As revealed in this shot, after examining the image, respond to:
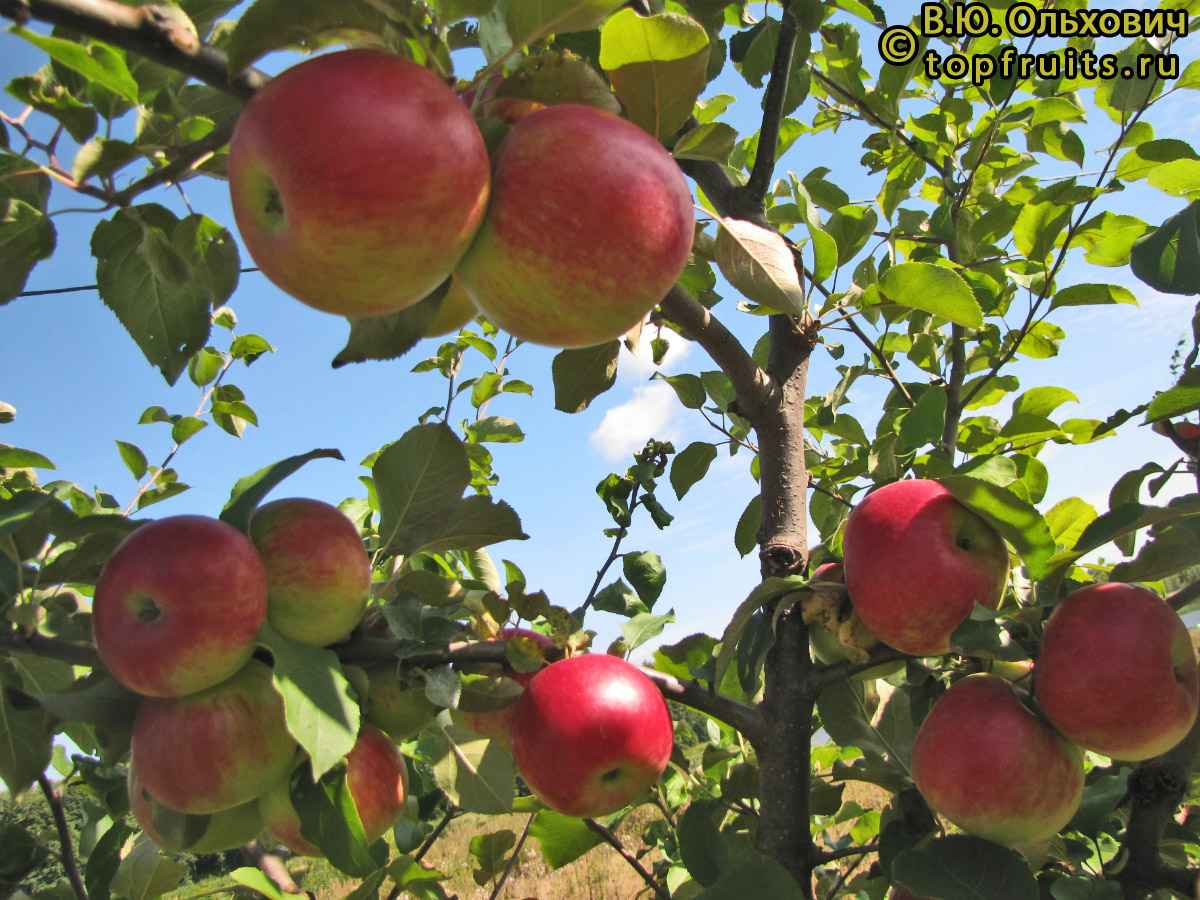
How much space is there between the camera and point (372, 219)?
590 mm

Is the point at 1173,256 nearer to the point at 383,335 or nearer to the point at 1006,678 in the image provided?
the point at 1006,678

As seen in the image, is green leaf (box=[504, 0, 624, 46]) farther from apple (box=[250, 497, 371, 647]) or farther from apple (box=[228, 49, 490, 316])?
apple (box=[250, 497, 371, 647])

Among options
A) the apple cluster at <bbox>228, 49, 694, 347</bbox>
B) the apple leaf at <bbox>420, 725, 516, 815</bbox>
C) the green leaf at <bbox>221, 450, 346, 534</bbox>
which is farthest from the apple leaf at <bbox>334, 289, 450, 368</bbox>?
the apple leaf at <bbox>420, 725, 516, 815</bbox>

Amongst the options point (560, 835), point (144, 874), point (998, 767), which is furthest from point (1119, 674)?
point (144, 874)

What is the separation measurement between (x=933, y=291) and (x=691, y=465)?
28.4 inches

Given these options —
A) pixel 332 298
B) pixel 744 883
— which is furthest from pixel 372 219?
pixel 744 883

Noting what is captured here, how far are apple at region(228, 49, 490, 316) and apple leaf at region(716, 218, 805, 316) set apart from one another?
1.05ft

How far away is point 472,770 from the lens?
3.39ft

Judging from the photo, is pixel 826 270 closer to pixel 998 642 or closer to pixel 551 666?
pixel 998 642

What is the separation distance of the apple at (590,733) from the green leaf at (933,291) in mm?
692

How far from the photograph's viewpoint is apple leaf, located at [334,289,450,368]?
733mm

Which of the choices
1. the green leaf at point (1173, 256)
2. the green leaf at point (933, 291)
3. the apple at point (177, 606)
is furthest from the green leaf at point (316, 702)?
the green leaf at point (1173, 256)

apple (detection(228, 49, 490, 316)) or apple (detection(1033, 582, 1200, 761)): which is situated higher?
→ apple (detection(228, 49, 490, 316))

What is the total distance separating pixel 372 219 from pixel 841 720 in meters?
1.11
